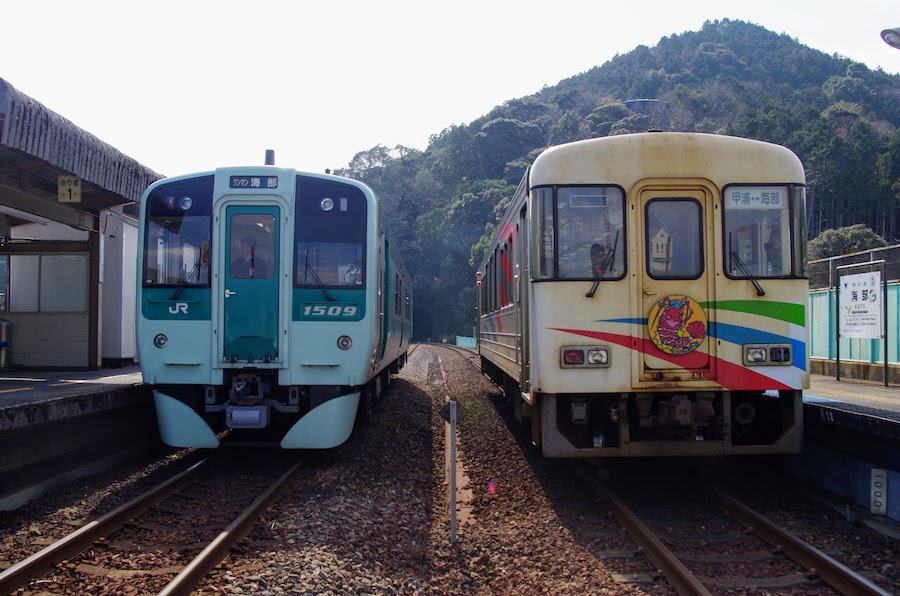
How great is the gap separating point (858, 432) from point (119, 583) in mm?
Result: 5867

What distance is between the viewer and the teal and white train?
7277mm

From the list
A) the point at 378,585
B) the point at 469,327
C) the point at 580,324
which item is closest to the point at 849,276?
the point at 580,324

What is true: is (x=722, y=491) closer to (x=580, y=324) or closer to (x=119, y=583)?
(x=580, y=324)

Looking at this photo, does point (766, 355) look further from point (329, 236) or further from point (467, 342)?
point (467, 342)

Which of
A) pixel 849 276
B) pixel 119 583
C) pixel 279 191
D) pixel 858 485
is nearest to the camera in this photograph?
pixel 119 583

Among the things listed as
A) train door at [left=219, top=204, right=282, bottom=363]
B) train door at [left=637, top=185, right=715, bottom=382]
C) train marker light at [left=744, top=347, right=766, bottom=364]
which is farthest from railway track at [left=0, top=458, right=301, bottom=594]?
train marker light at [left=744, top=347, right=766, bottom=364]

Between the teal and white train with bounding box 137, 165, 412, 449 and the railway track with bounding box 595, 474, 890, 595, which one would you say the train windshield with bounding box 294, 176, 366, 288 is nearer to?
the teal and white train with bounding box 137, 165, 412, 449

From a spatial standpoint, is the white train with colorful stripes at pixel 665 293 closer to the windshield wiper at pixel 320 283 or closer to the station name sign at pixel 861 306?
the windshield wiper at pixel 320 283

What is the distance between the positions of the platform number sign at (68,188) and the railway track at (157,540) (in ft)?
17.1

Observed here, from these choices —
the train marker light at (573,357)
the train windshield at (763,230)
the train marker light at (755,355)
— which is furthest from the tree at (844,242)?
the train marker light at (573,357)

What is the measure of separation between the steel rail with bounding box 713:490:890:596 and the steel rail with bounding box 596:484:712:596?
2.69ft

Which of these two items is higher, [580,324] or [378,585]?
[580,324]

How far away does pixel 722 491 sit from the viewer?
6328 millimetres

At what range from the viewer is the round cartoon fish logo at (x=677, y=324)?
236 inches
